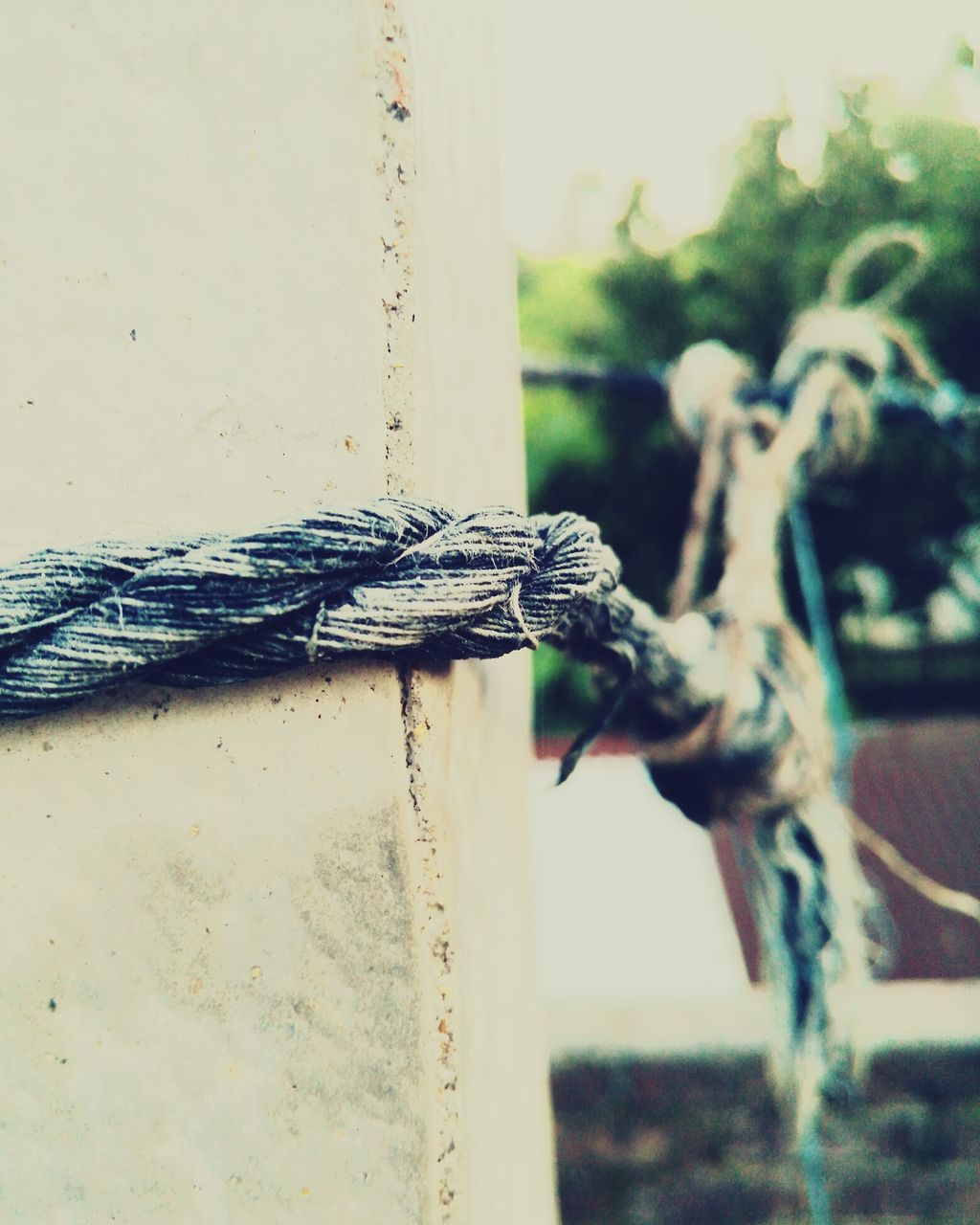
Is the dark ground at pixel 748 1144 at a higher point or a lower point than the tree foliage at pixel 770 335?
lower

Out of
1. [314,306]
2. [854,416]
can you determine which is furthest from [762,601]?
[314,306]

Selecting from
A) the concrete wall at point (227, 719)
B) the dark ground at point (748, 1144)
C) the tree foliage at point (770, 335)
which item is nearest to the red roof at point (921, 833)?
the dark ground at point (748, 1144)

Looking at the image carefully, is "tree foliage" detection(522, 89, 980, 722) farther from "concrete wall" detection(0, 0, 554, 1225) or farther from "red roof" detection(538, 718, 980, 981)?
"concrete wall" detection(0, 0, 554, 1225)

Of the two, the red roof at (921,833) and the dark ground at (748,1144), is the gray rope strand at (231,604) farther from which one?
the red roof at (921,833)

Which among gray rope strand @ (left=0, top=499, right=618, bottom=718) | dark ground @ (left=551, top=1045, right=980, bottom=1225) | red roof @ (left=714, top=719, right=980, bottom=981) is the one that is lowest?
dark ground @ (left=551, top=1045, right=980, bottom=1225)

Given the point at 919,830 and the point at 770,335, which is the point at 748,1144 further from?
the point at 770,335

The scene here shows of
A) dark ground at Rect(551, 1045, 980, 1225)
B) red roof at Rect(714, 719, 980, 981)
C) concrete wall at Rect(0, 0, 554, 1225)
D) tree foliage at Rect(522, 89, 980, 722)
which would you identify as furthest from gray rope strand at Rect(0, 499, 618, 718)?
tree foliage at Rect(522, 89, 980, 722)
